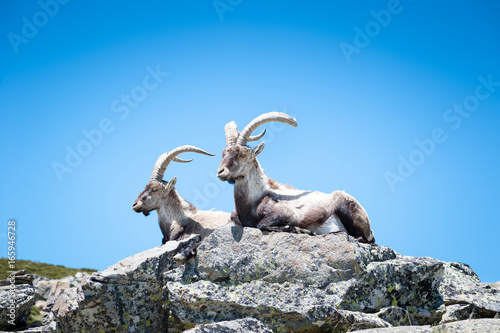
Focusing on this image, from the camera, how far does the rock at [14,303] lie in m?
13.8

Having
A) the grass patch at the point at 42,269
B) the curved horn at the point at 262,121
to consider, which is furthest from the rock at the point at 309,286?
the grass patch at the point at 42,269

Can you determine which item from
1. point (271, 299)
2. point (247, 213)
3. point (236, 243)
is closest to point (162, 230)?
point (247, 213)

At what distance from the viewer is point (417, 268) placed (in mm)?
10031

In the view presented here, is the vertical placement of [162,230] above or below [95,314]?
above

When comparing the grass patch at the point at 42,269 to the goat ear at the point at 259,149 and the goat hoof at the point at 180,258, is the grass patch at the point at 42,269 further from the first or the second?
the goat hoof at the point at 180,258

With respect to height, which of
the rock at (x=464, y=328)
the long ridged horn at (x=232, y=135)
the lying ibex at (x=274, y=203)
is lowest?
the rock at (x=464, y=328)

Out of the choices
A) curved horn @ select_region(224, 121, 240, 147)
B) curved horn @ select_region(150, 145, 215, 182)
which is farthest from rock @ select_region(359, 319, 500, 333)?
curved horn @ select_region(150, 145, 215, 182)

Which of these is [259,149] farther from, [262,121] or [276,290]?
[276,290]

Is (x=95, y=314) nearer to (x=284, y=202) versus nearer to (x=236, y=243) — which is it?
(x=236, y=243)

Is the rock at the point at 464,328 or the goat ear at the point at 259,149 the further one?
the goat ear at the point at 259,149

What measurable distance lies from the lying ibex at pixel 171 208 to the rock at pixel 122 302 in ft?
15.5

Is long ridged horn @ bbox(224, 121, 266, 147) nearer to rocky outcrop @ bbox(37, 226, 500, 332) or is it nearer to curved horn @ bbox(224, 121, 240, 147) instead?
curved horn @ bbox(224, 121, 240, 147)

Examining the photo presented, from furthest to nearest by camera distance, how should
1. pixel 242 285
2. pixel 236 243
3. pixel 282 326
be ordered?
pixel 236 243 → pixel 242 285 → pixel 282 326

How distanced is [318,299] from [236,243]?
2021mm
